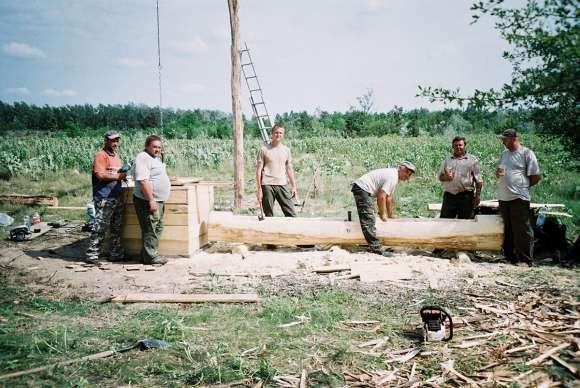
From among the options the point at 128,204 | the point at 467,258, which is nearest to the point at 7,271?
the point at 128,204

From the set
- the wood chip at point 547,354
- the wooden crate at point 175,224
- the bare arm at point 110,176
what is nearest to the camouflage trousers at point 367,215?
the wooden crate at point 175,224

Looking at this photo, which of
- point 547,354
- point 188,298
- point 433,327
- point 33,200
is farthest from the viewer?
point 33,200

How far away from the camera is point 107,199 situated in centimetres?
723

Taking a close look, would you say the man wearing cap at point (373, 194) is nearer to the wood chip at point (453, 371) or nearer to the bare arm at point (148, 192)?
the bare arm at point (148, 192)

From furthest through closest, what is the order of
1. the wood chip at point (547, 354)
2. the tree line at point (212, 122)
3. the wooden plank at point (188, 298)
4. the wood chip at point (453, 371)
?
the tree line at point (212, 122) → the wooden plank at point (188, 298) → the wood chip at point (547, 354) → the wood chip at point (453, 371)

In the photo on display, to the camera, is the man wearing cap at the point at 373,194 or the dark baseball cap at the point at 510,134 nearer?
the dark baseball cap at the point at 510,134

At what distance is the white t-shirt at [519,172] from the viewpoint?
270 inches

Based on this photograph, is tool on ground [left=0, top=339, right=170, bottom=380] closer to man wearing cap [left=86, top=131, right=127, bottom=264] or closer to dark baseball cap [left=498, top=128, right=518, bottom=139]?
man wearing cap [left=86, top=131, right=127, bottom=264]

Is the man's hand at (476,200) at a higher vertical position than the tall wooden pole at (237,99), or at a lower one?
lower

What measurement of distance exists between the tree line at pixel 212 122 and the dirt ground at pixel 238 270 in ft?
90.9

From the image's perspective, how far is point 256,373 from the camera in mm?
3787

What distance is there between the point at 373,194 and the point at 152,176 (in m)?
3.61

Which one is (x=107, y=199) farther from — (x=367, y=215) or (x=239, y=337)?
(x=367, y=215)

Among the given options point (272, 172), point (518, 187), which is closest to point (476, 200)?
point (518, 187)
